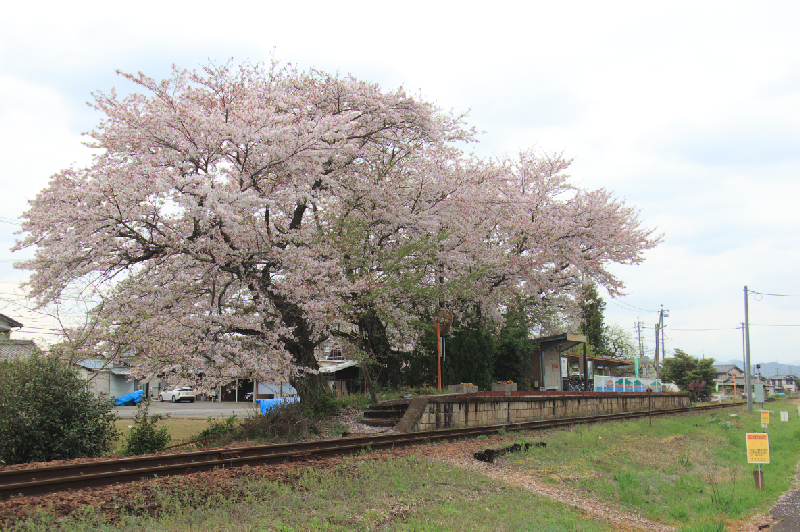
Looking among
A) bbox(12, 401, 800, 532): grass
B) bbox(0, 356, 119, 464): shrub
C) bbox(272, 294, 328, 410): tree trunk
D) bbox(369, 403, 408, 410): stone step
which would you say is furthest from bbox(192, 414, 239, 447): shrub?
bbox(12, 401, 800, 532): grass

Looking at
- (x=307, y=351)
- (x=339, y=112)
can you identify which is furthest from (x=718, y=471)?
(x=339, y=112)

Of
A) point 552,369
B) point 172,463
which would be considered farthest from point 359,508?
point 552,369

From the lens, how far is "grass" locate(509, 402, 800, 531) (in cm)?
877

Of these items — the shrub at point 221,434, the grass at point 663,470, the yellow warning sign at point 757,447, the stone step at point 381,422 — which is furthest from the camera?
the stone step at point 381,422

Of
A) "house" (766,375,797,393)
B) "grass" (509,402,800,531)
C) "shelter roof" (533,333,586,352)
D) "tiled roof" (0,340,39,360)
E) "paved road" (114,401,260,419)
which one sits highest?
"tiled roof" (0,340,39,360)

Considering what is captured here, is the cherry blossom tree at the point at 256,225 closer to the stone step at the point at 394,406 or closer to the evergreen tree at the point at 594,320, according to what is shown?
the stone step at the point at 394,406

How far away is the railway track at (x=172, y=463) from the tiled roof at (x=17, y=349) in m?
4.17

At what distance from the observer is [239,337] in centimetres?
1394

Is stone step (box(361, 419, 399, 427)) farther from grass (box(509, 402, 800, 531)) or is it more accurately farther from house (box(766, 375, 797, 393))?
house (box(766, 375, 797, 393))

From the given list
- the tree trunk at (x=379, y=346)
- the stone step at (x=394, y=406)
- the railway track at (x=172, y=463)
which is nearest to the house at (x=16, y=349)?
the railway track at (x=172, y=463)

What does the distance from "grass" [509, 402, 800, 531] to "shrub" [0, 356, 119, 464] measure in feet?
27.6

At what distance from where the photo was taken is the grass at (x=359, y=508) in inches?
219

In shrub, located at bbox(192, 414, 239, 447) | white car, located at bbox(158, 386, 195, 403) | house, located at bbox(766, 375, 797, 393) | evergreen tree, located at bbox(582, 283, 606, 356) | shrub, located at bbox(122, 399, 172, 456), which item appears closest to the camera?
shrub, located at bbox(122, 399, 172, 456)

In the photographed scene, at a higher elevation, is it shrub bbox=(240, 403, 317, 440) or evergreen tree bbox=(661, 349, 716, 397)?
shrub bbox=(240, 403, 317, 440)
